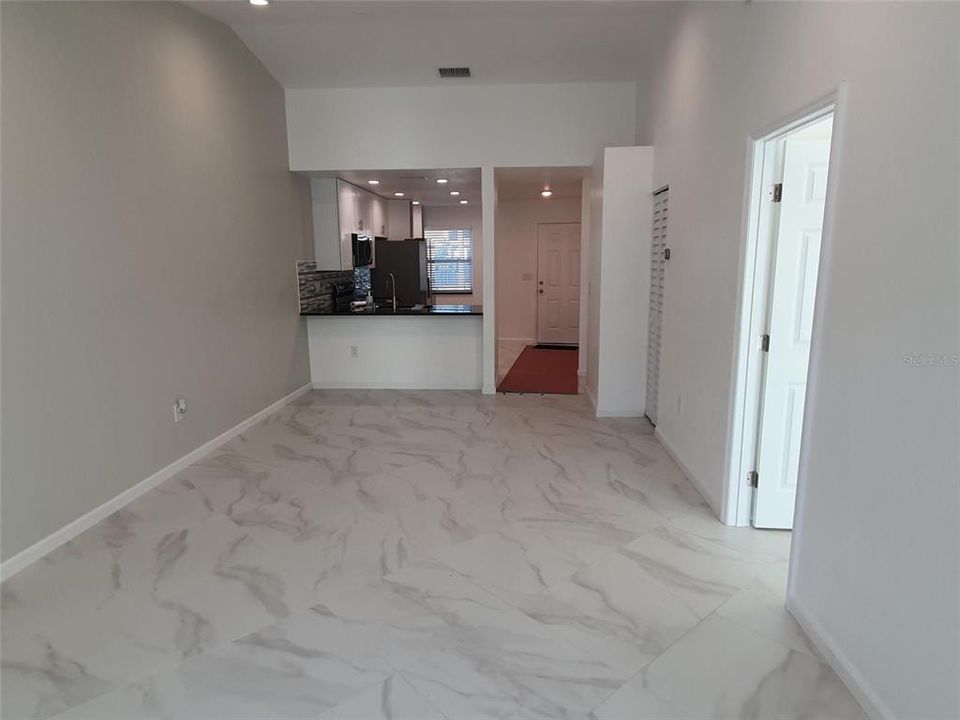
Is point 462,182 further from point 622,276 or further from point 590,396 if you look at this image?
point 590,396

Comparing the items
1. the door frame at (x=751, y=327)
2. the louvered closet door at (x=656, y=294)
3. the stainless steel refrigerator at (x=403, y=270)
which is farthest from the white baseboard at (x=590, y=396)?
the stainless steel refrigerator at (x=403, y=270)

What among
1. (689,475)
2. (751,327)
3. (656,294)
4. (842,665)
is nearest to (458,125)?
(656,294)

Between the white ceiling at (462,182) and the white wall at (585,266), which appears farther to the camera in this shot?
the white wall at (585,266)

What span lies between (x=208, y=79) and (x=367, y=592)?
3733mm

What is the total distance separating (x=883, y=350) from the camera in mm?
1591

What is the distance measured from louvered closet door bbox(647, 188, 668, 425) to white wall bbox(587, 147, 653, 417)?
8 centimetres

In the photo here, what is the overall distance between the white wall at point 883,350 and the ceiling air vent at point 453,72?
9.49 ft

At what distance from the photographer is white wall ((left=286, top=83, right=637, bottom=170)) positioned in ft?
16.8

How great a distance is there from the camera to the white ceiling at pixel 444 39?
3904mm

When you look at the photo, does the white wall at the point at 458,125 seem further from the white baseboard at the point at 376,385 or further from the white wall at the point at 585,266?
the white baseboard at the point at 376,385

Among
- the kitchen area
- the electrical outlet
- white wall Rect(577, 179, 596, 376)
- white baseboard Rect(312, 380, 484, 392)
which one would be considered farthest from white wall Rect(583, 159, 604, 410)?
the electrical outlet

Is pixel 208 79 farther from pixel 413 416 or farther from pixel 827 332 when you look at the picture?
pixel 827 332

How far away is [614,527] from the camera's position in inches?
111

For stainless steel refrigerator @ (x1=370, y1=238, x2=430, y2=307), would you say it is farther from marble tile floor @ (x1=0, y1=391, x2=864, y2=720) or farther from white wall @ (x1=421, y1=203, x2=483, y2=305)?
marble tile floor @ (x1=0, y1=391, x2=864, y2=720)
